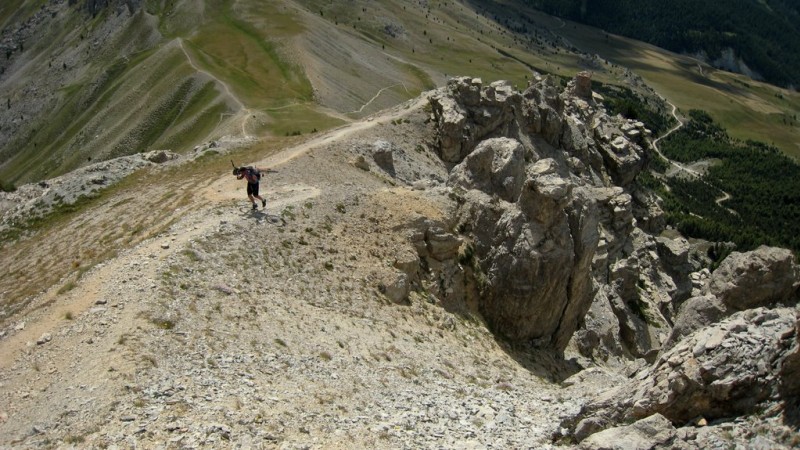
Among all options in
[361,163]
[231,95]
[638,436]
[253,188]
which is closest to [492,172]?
[361,163]

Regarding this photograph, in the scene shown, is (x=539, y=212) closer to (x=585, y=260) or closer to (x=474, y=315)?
(x=585, y=260)

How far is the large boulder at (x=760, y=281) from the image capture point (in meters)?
41.4

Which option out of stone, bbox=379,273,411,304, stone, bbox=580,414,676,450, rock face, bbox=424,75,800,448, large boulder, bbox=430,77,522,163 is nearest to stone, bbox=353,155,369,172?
rock face, bbox=424,75,800,448

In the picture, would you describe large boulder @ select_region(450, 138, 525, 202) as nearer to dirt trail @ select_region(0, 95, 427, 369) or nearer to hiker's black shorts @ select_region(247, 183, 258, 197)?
dirt trail @ select_region(0, 95, 427, 369)

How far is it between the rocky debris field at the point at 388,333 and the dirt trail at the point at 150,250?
0.74 feet

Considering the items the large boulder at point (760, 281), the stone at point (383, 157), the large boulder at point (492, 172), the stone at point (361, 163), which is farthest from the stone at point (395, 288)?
the stone at point (383, 157)

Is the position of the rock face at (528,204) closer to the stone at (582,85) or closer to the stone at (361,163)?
the stone at (361,163)

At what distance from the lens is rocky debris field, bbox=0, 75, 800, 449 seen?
78.0ft

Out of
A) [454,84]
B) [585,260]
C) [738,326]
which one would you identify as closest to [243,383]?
[738,326]

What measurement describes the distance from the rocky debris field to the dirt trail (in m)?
0.23

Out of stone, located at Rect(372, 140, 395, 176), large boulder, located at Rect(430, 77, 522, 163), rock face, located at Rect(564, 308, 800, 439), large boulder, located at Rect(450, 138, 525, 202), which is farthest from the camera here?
large boulder, located at Rect(430, 77, 522, 163)

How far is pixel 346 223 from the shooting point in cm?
4656

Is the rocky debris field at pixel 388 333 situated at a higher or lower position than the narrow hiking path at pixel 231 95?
higher

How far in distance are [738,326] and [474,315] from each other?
23.6 metres
